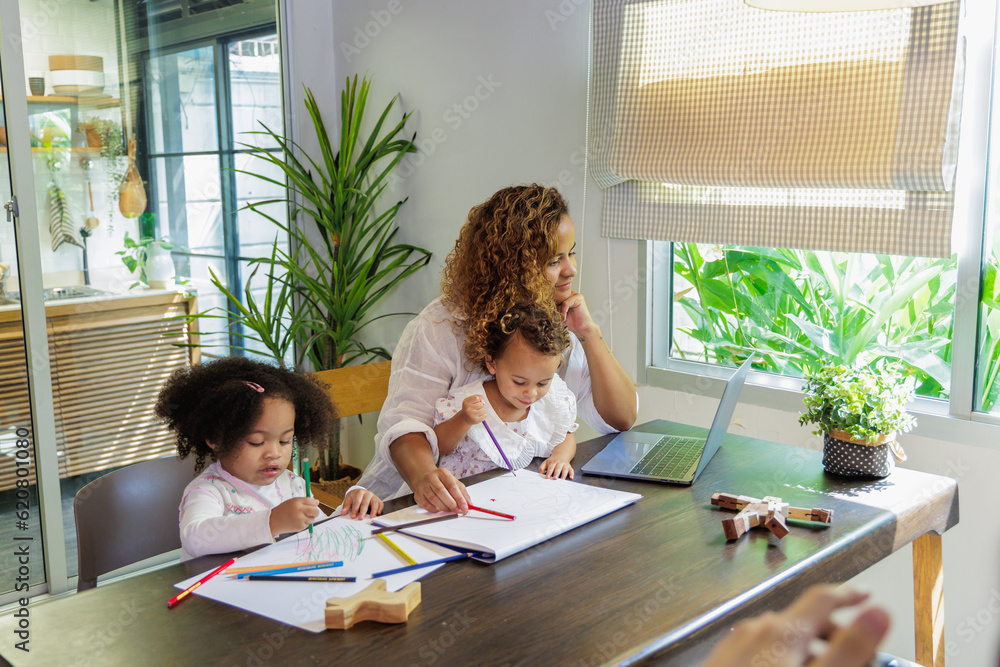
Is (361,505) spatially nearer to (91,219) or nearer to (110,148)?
(91,219)

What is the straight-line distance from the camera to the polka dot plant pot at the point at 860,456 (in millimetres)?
1637

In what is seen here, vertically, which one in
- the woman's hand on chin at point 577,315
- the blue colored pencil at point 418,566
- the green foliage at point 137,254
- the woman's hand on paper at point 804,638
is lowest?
the blue colored pencil at point 418,566

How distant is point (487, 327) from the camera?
1.76m

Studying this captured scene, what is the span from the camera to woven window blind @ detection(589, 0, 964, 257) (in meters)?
1.87

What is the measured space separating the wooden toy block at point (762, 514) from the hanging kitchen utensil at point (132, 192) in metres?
2.45

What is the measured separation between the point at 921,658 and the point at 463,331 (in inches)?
48.2

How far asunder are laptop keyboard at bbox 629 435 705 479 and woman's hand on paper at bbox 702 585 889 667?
1.30 metres

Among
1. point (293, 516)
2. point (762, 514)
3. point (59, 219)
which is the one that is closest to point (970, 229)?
point (762, 514)

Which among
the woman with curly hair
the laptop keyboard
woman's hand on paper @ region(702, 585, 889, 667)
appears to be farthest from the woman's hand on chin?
woman's hand on paper @ region(702, 585, 889, 667)

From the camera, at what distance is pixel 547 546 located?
50.3 inches

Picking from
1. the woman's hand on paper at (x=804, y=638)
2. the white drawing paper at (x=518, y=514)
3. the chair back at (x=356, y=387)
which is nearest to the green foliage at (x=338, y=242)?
the chair back at (x=356, y=387)

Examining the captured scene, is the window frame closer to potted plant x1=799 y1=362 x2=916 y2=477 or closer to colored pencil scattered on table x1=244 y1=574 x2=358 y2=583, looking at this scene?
potted plant x1=799 y1=362 x2=916 y2=477

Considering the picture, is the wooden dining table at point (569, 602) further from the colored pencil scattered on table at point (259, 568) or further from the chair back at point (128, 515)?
the chair back at point (128, 515)

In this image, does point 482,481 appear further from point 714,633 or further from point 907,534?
point 907,534
